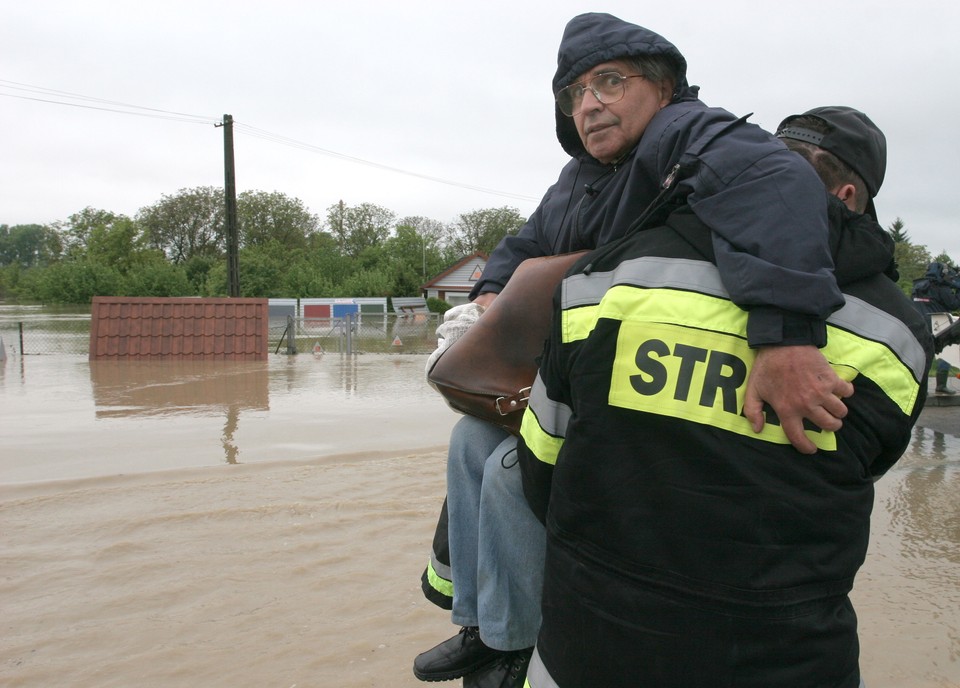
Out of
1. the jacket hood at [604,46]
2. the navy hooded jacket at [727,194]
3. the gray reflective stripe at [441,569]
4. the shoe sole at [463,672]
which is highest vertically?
the jacket hood at [604,46]

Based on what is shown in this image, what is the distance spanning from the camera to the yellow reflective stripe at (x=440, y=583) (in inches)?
84.1

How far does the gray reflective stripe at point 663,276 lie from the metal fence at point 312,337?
17.7m

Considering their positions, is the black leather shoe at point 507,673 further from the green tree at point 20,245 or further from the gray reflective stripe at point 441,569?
the green tree at point 20,245

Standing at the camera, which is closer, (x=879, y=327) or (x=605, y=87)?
(x=879, y=327)

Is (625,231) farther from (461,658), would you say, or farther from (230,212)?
(230,212)

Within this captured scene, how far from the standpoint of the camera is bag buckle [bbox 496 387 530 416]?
1.84m

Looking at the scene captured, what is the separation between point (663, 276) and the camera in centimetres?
138

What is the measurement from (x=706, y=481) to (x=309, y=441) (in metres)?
6.63

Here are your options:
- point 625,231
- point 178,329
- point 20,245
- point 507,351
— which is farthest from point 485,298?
point 20,245

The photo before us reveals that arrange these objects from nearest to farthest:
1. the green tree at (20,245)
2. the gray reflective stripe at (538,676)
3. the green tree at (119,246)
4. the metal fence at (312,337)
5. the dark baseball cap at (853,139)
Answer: the gray reflective stripe at (538,676) < the dark baseball cap at (853,139) < the metal fence at (312,337) < the green tree at (119,246) < the green tree at (20,245)

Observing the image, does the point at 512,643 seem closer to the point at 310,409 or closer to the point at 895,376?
the point at 895,376

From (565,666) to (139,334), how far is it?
17.4m

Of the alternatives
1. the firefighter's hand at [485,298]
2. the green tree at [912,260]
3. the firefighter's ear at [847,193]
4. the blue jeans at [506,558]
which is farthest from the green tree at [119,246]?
the firefighter's ear at [847,193]

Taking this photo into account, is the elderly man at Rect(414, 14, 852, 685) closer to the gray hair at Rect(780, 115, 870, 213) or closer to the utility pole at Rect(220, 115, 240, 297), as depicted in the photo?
the gray hair at Rect(780, 115, 870, 213)
